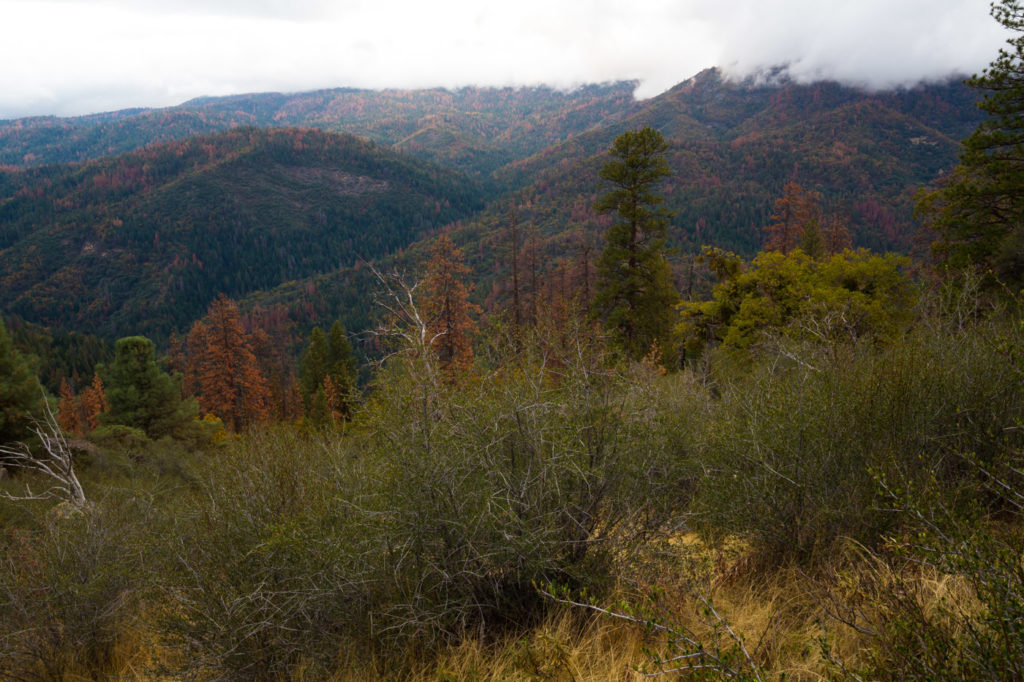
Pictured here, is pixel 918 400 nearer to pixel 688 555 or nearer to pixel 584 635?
pixel 688 555

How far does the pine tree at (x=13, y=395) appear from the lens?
16.1 m

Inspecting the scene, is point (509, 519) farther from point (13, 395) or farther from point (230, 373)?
point (230, 373)

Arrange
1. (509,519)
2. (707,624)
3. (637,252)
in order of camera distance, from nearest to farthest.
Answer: (707,624), (509,519), (637,252)

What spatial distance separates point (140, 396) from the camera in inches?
953

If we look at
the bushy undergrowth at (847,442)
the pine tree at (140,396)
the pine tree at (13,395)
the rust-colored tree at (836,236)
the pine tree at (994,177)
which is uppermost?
the pine tree at (994,177)

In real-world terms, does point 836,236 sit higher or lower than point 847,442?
lower

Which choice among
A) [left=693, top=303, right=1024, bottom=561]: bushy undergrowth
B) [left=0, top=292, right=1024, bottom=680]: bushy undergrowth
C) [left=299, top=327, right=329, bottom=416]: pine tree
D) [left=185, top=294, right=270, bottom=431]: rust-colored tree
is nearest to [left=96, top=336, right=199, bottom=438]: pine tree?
[left=185, top=294, right=270, bottom=431]: rust-colored tree

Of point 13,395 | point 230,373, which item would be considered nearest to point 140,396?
point 13,395

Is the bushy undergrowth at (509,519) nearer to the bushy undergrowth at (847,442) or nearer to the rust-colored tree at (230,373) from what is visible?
the bushy undergrowth at (847,442)

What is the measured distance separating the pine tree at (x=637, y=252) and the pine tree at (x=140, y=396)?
22150mm

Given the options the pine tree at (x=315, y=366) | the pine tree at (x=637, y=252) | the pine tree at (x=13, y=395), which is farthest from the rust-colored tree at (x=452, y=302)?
the pine tree at (x=315, y=366)

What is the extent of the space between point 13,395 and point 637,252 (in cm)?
2288

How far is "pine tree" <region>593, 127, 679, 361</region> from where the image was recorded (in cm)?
1912

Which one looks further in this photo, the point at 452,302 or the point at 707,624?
the point at 452,302
